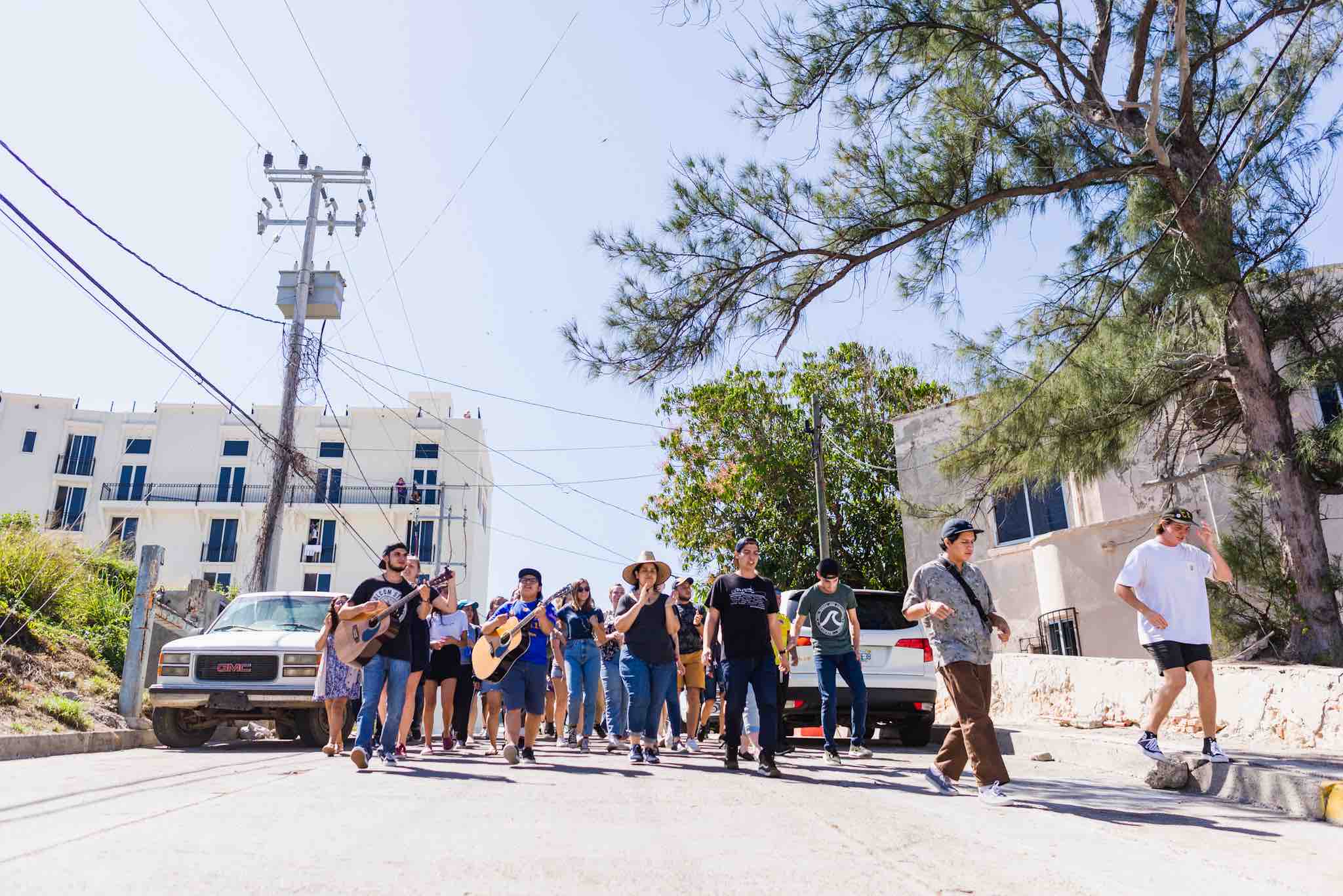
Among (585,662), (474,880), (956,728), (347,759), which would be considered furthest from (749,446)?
(474,880)

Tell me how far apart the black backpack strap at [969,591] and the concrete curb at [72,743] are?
803 centimetres

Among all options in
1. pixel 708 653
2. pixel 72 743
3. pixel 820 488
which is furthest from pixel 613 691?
pixel 820 488

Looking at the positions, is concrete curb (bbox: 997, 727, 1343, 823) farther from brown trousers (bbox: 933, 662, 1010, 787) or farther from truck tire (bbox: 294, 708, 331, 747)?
truck tire (bbox: 294, 708, 331, 747)

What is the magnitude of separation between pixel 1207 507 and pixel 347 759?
1254 centimetres

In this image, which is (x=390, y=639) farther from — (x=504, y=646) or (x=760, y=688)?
(x=760, y=688)

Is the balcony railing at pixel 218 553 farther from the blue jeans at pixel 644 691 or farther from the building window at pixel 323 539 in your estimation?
the blue jeans at pixel 644 691

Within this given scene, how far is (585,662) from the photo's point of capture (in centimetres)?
994

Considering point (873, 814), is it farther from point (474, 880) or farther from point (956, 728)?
point (474, 880)

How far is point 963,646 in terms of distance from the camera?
6117 millimetres

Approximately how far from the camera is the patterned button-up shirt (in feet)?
20.1

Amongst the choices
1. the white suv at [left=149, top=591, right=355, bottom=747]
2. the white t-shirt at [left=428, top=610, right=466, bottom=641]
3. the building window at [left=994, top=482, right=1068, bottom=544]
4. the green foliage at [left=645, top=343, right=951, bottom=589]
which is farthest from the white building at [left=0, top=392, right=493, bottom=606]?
the white t-shirt at [left=428, top=610, right=466, bottom=641]

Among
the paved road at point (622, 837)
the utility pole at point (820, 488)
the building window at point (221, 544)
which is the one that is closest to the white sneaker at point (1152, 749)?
the paved road at point (622, 837)

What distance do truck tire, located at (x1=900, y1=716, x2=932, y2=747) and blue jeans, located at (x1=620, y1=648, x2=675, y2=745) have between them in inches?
Answer: 148

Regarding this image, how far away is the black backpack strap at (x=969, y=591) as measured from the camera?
6184 mm
